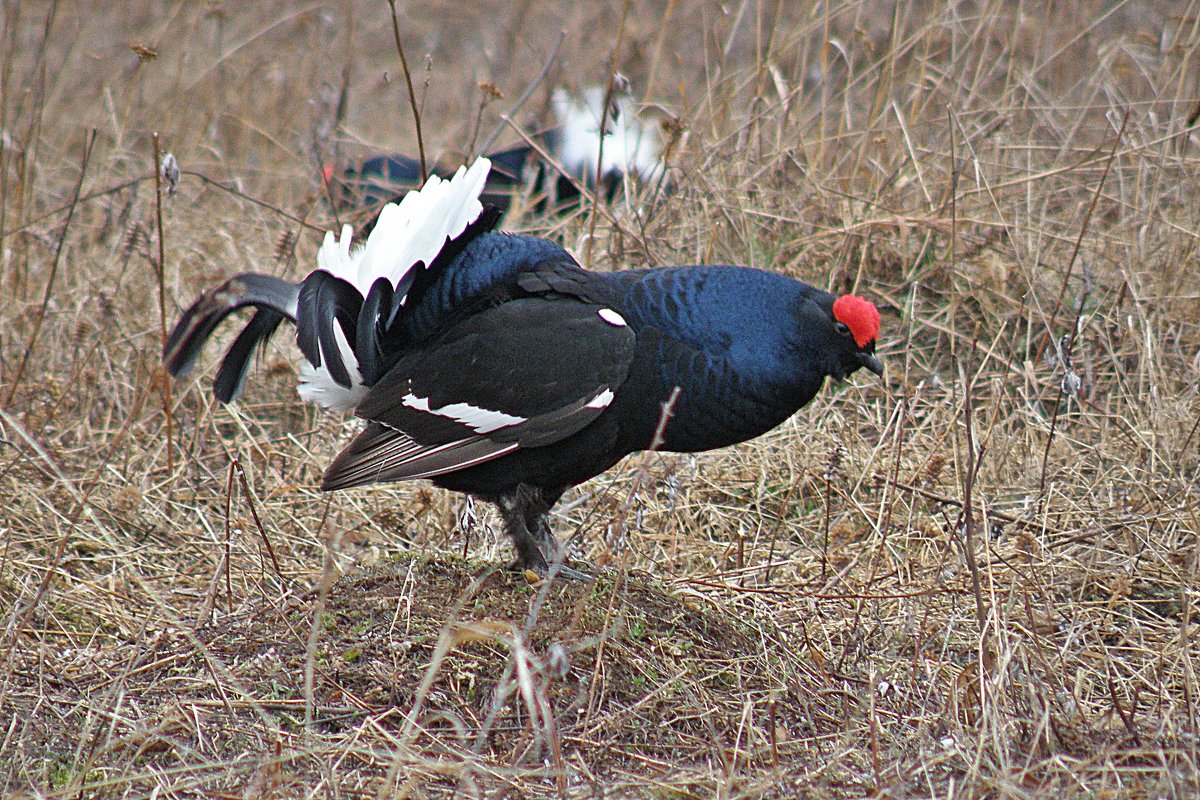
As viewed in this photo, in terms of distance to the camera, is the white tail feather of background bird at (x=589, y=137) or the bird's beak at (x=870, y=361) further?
the white tail feather of background bird at (x=589, y=137)

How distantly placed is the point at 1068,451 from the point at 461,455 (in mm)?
1984

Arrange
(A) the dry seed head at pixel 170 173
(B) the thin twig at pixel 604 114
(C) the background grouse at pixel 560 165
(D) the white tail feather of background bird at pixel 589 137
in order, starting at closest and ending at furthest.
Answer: (A) the dry seed head at pixel 170 173, (B) the thin twig at pixel 604 114, (C) the background grouse at pixel 560 165, (D) the white tail feather of background bird at pixel 589 137

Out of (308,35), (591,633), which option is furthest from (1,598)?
(308,35)

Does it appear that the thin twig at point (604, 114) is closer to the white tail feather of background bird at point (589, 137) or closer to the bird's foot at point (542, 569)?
the bird's foot at point (542, 569)

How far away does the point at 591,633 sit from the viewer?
9.07 ft

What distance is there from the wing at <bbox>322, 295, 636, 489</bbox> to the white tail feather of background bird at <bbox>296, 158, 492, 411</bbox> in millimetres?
195

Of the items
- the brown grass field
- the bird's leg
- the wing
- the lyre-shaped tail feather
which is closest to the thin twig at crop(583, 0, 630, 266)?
the brown grass field

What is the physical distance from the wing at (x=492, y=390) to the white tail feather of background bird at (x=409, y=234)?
0.20m

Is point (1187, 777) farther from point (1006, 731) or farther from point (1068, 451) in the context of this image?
point (1068, 451)

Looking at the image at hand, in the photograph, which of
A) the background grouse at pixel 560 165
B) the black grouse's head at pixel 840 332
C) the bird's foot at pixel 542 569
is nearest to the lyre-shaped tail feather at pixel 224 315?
the bird's foot at pixel 542 569

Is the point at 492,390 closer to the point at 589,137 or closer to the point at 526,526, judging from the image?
the point at 526,526

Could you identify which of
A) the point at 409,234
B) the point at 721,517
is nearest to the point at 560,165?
the point at 721,517

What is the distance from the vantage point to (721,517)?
3.79m

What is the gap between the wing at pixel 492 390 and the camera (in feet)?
9.32
